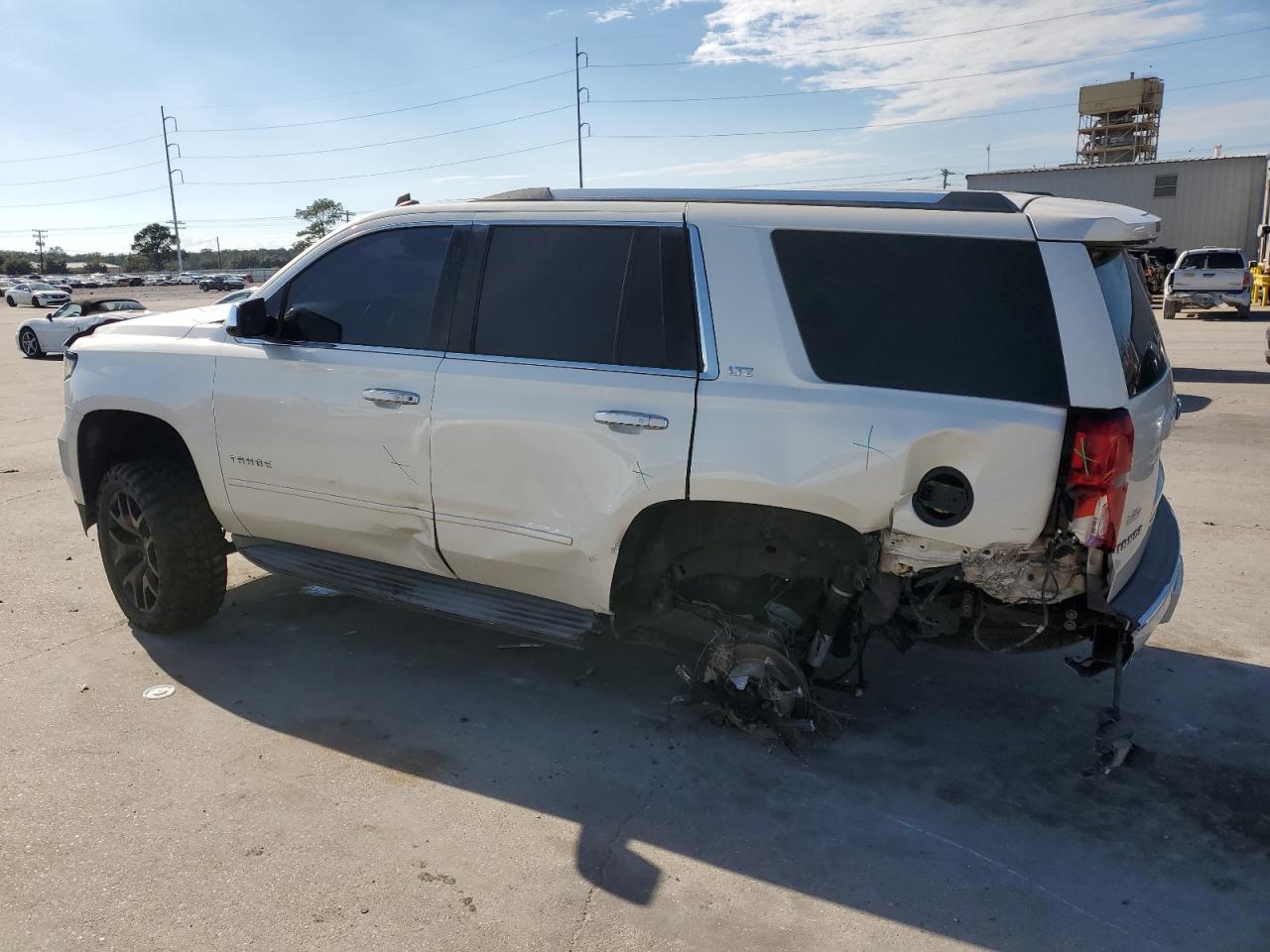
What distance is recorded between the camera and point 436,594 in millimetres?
4145

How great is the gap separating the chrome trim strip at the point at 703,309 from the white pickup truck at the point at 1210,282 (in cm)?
2535

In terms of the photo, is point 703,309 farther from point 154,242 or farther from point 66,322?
point 154,242

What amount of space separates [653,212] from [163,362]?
254cm

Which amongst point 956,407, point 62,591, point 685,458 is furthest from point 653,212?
point 62,591

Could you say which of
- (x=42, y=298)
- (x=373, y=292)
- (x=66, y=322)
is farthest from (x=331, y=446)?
(x=42, y=298)

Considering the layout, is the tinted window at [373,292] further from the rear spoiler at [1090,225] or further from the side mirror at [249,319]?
the rear spoiler at [1090,225]

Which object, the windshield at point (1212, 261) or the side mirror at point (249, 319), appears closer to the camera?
the side mirror at point (249, 319)

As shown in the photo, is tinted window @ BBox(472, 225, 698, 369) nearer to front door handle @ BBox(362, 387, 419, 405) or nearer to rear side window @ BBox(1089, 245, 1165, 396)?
front door handle @ BBox(362, 387, 419, 405)

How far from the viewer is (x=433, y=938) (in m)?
2.78

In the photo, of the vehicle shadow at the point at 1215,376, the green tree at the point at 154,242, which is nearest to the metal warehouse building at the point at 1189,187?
the vehicle shadow at the point at 1215,376

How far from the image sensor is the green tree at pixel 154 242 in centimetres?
12812

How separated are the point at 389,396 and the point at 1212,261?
27.0m

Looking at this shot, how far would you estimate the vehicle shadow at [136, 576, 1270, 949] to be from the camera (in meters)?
2.98

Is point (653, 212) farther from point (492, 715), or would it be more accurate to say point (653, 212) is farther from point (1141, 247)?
point (492, 715)
